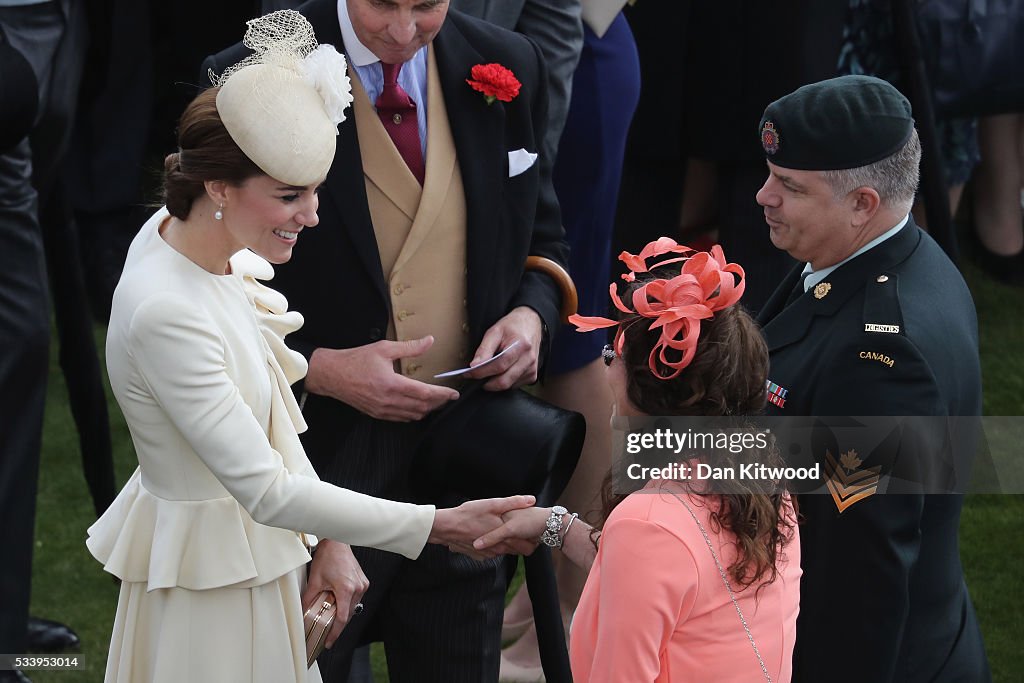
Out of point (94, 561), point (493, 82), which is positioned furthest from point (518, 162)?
point (94, 561)

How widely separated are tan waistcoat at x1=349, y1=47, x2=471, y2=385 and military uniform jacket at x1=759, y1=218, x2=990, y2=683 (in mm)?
695

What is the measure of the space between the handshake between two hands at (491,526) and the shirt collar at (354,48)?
0.94 meters

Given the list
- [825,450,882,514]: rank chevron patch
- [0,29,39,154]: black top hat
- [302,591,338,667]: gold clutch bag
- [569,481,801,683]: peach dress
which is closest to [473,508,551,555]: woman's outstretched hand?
[302,591,338,667]: gold clutch bag

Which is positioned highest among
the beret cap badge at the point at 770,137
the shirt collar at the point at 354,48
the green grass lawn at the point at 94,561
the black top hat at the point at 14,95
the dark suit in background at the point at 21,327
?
the shirt collar at the point at 354,48

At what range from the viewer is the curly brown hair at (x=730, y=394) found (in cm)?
250

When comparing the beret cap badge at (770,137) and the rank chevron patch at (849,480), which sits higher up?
the beret cap badge at (770,137)

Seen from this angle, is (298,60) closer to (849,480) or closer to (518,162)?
(518,162)

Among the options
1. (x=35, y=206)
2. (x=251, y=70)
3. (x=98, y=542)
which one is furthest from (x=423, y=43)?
(x=35, y=206)

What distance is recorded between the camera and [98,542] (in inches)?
112

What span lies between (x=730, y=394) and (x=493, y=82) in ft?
3.50

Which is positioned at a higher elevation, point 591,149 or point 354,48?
point 354,48

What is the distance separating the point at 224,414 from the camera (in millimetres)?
2609

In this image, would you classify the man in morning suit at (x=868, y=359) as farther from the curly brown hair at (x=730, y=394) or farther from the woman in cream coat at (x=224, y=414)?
the woman in cream coat at (x=224, y=414)

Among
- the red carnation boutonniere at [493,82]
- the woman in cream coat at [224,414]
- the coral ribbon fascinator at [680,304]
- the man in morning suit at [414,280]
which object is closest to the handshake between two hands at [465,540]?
the woman in cream coat at [224,414]
